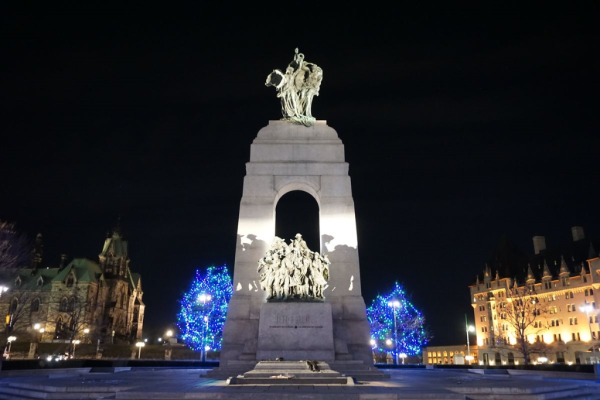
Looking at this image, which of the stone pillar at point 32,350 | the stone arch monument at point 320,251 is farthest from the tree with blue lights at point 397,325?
the stone pillar at point 32,350

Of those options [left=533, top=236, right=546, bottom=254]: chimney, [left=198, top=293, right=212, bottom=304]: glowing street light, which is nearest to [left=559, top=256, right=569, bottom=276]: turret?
[left=533, top=236, right=546, bottom=254]: chimney

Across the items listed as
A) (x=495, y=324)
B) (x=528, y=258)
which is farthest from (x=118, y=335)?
(x=528, y=258)

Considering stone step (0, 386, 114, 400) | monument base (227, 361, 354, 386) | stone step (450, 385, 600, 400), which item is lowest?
stone step (0, 386, 114, 400)

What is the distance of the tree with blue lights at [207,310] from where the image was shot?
157ft

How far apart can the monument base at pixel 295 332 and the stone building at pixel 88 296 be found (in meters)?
66.8

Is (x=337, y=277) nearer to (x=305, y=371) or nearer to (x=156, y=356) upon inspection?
(x=305, y=371)

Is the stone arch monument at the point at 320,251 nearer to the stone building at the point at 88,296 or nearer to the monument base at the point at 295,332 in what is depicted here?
the monument base at the point at 295,332

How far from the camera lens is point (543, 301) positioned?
6831 cm

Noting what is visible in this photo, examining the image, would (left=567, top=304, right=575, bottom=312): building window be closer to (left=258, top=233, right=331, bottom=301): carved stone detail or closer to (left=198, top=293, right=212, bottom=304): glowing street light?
(left=198, top=293, right=212, bottom=304): glowing street light

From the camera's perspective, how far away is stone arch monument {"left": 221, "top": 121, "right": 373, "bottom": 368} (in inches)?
709

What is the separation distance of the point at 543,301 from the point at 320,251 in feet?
195

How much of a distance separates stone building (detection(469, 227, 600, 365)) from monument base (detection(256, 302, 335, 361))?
4519 centimetres

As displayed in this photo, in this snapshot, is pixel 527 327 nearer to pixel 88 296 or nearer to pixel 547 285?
pixel 547 285

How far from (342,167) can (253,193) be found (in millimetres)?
4755
